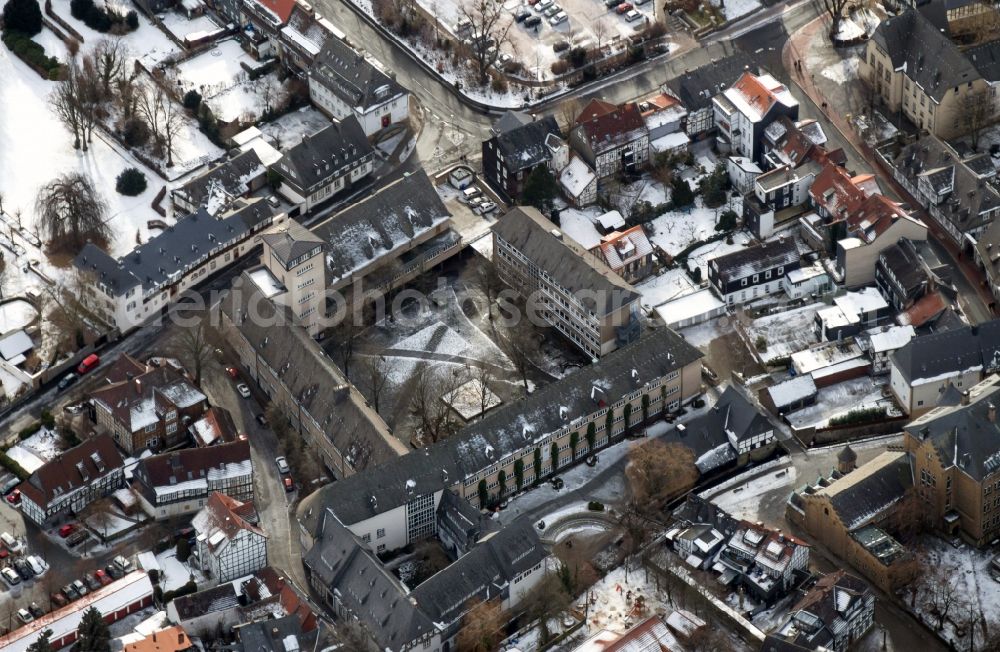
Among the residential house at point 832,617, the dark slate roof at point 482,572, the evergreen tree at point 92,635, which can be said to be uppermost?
the evergreen tree at point 92,635

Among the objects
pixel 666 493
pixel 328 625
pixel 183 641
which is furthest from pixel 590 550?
pixel 183 641

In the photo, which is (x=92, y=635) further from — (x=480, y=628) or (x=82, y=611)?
(x=480, y=628)

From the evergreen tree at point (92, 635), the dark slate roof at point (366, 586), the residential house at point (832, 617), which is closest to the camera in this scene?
the residential house at point (832, 617)

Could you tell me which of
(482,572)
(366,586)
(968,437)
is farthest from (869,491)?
(366,586)

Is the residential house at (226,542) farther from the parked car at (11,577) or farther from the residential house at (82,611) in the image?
the parked car at (11,577)

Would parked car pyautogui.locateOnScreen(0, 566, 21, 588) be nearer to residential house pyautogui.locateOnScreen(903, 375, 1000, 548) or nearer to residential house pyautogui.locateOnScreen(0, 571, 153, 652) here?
residential house pyautogui.locateOnScreen(0, 571, 153, 652)

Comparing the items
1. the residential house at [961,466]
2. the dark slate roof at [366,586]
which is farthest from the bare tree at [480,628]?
the residential house at [961,466]

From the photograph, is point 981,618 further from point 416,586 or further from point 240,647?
point 240,647
